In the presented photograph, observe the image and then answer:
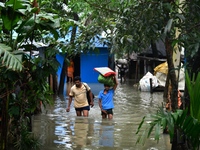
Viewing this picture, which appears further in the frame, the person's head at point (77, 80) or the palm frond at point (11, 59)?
the person's head at point (77, 80)

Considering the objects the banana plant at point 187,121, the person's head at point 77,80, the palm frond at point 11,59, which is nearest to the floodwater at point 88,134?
the person's head at point 77,80

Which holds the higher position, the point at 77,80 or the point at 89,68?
the point at 89,68

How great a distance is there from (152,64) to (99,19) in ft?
62.6

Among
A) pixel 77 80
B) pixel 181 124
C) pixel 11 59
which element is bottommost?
pixel 181 124

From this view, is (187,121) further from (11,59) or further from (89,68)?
(89,68)

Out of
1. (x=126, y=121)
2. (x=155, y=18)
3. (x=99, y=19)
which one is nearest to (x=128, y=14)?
(x=155, y=18)

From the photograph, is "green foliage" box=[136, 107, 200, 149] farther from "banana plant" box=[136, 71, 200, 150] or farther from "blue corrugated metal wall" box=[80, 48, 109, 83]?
"blue corrugated metal wall" box=[80, 48, 109, 83]

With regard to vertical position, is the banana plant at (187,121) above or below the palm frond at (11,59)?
below

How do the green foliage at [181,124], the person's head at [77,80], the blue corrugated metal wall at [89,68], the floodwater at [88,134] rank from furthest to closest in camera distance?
the blue corrugated metal wall at [89,68], the person's head at [77,80], the floodwater at [88,134], the green foliage at [181,124]

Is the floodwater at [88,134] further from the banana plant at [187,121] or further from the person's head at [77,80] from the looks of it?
the banana plant at [187,121]

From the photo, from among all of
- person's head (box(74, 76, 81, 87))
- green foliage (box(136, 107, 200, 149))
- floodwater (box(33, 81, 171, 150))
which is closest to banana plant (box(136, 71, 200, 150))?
green foliage (box(136, 107, 200, 149))

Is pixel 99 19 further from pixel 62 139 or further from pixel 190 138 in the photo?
pixel 190 138

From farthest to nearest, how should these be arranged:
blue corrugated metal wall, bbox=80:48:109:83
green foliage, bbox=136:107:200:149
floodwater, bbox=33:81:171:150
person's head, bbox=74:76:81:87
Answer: blue corrugated metal wall, bbox=80:48:109:83
person's head, bbox=74:76:81:87
floodwater, bbox=33:81:171:150
green foliage, bbox=136:107:200:149

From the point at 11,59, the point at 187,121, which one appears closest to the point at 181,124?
the point at 187,121
